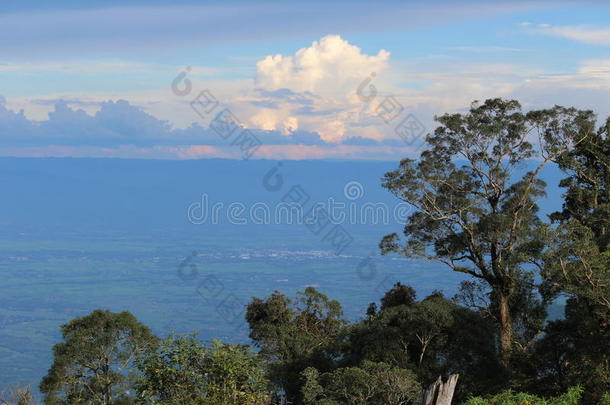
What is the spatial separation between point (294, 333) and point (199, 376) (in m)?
18.9

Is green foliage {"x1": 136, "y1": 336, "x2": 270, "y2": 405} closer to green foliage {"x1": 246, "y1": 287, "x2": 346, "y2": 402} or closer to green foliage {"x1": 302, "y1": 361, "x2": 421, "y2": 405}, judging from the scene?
green foliage {"x1": 302, "y1": 361, "x2": 421, "y2": 405}

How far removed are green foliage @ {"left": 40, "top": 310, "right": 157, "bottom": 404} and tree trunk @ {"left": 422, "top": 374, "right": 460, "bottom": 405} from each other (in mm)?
18112

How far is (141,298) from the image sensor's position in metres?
186

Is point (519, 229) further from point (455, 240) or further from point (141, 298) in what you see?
point (141, 298)

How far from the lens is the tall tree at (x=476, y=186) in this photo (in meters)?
25.9

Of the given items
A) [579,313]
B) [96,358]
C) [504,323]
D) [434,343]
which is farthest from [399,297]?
[579,313]

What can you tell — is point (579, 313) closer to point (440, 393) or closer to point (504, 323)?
point (504, 323)

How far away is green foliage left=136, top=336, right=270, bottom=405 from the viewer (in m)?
14.3

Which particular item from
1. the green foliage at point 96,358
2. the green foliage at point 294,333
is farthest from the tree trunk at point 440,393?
the green foliage at point 96,358

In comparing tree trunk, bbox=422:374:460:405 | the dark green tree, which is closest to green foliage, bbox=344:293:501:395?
the dark green tree

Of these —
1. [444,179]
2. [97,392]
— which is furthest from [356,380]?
[97,392]

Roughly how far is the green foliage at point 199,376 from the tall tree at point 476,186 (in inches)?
503

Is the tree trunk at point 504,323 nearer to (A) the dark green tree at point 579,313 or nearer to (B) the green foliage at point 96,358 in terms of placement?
(A) the dark green tree at point 579,313

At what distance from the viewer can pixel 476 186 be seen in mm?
26781
